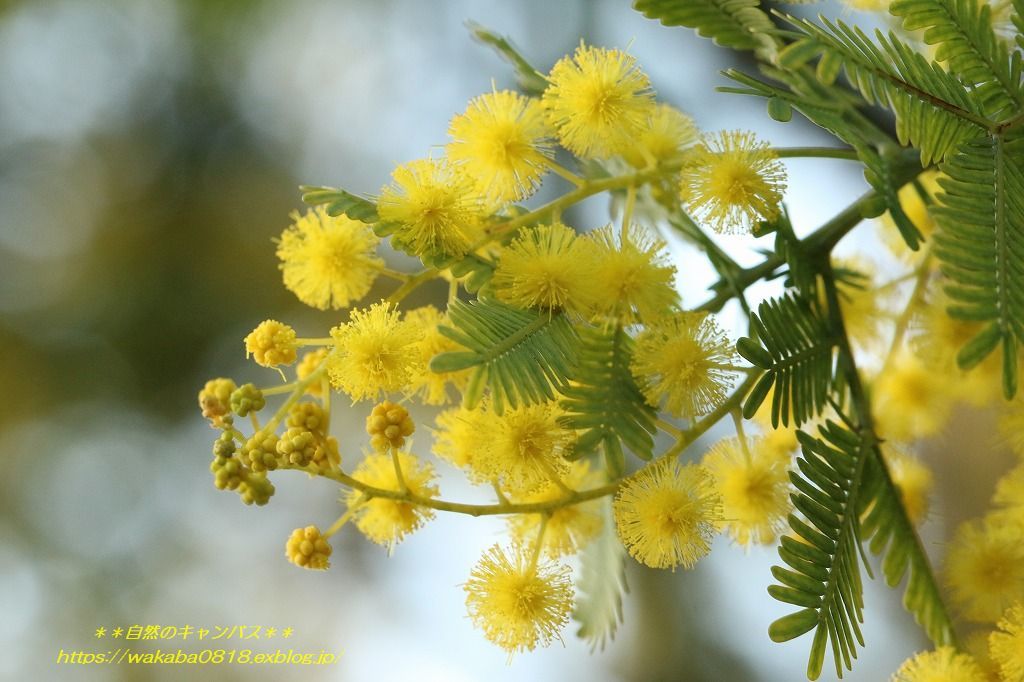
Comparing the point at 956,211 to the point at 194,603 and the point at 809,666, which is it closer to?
the point at 809,666

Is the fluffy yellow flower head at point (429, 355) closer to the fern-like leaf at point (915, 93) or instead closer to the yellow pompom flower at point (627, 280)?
the yellow pompom flower at point (627, 280)

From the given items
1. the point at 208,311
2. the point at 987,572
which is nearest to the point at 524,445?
the point at 987,572

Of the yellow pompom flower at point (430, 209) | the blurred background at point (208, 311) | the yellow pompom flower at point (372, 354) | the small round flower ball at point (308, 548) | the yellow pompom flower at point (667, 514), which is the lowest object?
the yellow pompom flower at point (667, 514)

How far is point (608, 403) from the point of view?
0.46 m

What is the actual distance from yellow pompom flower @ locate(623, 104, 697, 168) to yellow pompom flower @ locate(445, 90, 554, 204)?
83 mm

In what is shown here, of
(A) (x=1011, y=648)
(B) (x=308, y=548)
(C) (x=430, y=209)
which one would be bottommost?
(A) (x=1011, y=648)

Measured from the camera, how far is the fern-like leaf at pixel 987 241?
A: 33 centimetres

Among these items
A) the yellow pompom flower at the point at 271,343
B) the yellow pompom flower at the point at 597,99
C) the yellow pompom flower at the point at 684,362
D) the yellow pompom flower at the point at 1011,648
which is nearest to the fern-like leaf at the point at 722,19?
the yellow pompom flower at the point at 597,99

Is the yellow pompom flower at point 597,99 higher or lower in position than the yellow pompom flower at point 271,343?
higher

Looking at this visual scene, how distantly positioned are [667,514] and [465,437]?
12 cm

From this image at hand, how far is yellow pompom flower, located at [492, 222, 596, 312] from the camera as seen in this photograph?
429mm

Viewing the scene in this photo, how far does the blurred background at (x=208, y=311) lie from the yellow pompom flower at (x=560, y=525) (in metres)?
0.57

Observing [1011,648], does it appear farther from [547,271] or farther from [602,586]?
[547,271]

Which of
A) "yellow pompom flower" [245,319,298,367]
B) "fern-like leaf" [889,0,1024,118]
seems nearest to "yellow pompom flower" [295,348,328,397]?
"yellow pompom flower" [245,319,298,367]
